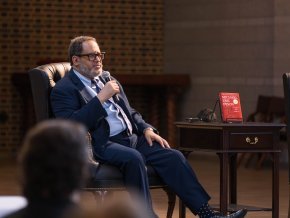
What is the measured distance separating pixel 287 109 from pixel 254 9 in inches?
233

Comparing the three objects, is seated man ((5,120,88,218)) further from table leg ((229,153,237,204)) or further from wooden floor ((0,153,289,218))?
wooden floor ((0,153,289,218))

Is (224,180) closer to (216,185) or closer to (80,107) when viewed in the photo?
(80,107)

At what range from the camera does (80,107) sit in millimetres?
5516

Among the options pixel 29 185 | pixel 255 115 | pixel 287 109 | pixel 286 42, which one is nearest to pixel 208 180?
pixel 255 115

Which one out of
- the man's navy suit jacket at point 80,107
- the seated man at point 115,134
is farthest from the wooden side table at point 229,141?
the man's navy suit jacket at point 80,107

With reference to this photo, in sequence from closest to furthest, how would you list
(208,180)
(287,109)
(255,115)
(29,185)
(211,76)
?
1. (29,185)
2. (287,109)
3. (208,180)
4. (255,115)
5. (211,76)

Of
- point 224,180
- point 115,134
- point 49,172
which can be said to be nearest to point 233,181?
point 224,180

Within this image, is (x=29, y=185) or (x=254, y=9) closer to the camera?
(x=29, y=185)

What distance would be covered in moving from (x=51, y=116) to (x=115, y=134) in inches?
15.4

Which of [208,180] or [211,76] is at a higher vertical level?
[211,76]

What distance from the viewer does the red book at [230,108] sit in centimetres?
578

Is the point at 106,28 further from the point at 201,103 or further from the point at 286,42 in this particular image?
the point at 286,42

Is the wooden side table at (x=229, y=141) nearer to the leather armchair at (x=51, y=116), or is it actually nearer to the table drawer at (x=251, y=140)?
the table drawer at (x=251, y=140)

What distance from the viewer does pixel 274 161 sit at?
575 cm
